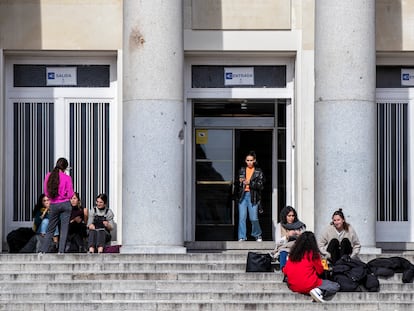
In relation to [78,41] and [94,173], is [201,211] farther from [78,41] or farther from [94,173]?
[78,41]

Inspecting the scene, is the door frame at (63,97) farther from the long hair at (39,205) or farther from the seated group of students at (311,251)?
the seated group of students at (311,251)

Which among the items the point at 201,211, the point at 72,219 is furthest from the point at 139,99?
the point at 201,211

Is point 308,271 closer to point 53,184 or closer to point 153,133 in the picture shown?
point 153,133

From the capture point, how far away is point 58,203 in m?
20.2

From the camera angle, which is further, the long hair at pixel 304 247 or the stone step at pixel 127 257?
the stone step at pixel 127 257

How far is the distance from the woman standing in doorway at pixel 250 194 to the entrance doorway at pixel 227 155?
0.60 m

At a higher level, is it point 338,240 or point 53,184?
point 53,184

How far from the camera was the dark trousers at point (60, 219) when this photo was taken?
66.1 feet

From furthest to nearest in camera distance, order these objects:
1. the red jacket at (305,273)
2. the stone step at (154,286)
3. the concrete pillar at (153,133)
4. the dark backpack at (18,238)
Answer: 1. the dark backpack at (18,238)
2. the concrete pillar at (153,133)
3. the stone step at (154,286)
4. the red jacket at (305,273)

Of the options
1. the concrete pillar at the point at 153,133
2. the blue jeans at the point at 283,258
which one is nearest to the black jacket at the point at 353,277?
the blue jeans at the point at 283,258

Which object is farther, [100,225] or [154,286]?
[100,225]

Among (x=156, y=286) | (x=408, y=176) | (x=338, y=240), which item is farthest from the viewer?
(x=408, y=176)

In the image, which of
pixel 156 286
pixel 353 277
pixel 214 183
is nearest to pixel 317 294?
pixel 353 277

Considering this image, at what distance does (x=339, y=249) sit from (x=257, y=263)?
1.32 meters
